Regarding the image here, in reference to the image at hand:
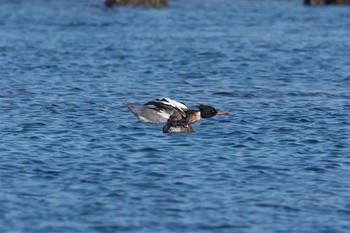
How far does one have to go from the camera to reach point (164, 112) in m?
21.8

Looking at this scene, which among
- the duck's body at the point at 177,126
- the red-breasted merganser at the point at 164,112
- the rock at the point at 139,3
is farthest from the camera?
the rock at the point at 139,3

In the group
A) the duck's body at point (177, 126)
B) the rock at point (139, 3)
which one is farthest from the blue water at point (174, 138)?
the rock at point (139, 3)

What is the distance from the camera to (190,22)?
58531mm

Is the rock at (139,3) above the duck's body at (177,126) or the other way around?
the other way around

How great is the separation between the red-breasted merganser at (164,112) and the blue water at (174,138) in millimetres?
244

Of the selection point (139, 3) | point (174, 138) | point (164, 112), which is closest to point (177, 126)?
point (174, 138)

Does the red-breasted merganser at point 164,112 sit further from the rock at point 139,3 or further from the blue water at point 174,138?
the rock at point 139,3

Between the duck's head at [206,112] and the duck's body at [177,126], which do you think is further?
the duck's head at [206,112]

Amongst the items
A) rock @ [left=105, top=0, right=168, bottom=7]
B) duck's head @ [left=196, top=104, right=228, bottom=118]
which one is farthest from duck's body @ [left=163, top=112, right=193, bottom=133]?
rock @ [left=105, top=0, right=168, bottom=7]

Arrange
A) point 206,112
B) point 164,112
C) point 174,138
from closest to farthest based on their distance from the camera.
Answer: point 174,138 → point 164,112 → point 206,112

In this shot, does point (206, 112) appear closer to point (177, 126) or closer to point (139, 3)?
point (177, 126)

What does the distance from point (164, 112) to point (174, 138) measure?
1.92 m

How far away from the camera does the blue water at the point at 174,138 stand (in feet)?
45.1

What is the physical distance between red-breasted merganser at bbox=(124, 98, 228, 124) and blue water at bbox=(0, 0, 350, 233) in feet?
0.80
